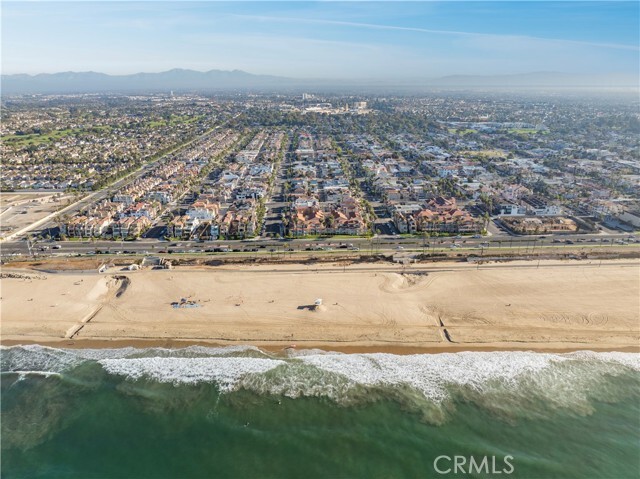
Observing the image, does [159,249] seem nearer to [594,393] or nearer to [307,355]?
[307,355]

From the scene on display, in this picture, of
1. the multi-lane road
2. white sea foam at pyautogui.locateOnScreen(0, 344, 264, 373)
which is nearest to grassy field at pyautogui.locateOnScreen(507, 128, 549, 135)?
the multi-lane road

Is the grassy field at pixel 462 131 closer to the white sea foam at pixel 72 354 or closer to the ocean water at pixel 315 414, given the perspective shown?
the ocean water at pixel 315 414

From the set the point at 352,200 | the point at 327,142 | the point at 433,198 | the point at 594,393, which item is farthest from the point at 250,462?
the point at 327,142

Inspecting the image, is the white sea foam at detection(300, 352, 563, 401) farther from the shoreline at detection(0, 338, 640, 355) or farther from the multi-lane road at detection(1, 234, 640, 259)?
the multi-lane road at detection(1, 234, 640, 259)

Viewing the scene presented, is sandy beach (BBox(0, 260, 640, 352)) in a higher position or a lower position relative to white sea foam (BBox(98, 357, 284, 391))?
higher


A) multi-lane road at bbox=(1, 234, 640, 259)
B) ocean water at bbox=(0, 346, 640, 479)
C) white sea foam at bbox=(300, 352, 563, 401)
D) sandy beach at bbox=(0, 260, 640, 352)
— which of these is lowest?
ocean water at bbox=(0, 346, 640, 479)

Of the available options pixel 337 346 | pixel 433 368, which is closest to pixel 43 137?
pixel 337 346

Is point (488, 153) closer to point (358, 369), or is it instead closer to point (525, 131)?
point (525, 131)
